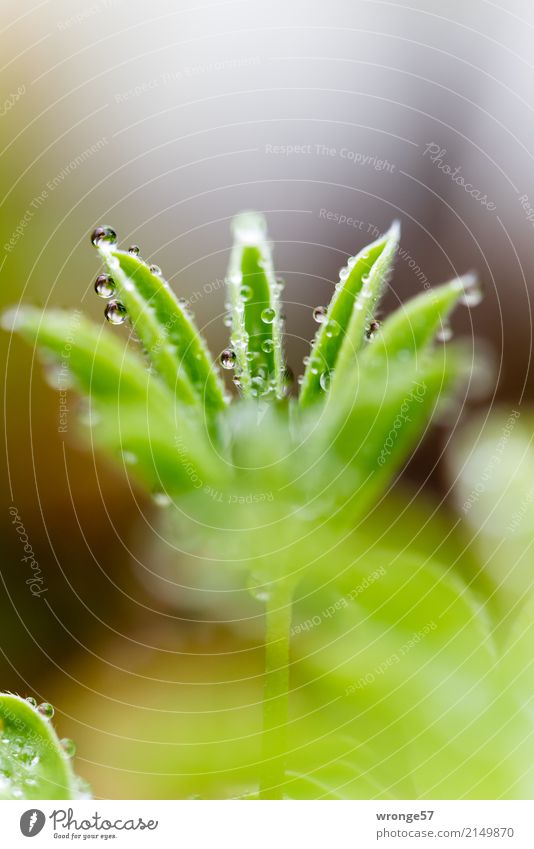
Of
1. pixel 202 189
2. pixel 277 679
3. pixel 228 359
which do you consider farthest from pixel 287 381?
pixel 202 189

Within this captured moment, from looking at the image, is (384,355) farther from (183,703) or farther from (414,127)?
(414,127)

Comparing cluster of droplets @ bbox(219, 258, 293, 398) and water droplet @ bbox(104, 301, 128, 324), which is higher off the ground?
water droplet @ bbox(104, 301, 128, 324)

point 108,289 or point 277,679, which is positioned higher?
point 108,289

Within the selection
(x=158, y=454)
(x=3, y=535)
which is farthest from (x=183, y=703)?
(x=158, y=454)

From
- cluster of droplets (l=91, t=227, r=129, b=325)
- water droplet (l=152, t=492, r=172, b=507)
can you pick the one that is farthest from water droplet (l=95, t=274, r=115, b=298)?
water droplet (l=152, t=492, r=172, b=507)
